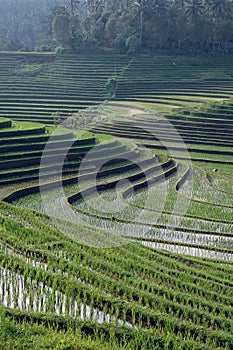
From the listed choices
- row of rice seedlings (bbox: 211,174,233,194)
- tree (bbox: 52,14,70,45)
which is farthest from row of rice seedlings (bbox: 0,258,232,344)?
tree (bbox: 52,14,70,45)

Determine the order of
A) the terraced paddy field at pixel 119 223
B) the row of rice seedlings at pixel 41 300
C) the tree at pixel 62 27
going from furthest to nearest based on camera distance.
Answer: the tree at pixel 62 27, the row of rice seedlings at pixel 41 300, the terraced paddy field at pixel 119 223

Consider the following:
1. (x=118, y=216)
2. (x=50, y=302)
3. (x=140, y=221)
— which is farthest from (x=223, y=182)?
(x=50, y=302)

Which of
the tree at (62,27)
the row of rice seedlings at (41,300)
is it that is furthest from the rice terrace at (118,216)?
the tree at (62,27)

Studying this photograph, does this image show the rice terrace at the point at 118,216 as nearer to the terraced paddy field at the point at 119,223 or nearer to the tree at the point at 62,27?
the terraced paddy field at the point at 119,223

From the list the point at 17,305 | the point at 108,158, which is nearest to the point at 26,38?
the point at 108,158

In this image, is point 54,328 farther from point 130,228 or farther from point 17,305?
point 130,228

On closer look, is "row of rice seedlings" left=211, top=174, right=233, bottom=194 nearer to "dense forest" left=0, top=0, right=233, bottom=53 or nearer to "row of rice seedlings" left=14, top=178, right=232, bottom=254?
"row of rice seedlings" left=14, top=178, right=232, bottom=254

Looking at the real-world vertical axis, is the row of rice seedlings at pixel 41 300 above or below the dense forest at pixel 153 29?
below
